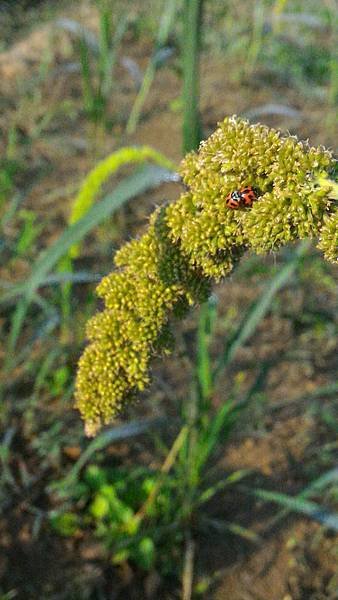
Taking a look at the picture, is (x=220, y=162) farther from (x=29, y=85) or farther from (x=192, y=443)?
(x=29, y=85)

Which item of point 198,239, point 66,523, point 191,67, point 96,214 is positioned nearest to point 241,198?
point 198,239

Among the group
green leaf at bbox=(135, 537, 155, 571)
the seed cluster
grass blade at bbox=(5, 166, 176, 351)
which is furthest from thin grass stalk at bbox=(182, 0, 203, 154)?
green leaf at bbox=(135, 537, 155, 571)

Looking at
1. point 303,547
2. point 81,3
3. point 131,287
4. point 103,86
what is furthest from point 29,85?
point 131,287

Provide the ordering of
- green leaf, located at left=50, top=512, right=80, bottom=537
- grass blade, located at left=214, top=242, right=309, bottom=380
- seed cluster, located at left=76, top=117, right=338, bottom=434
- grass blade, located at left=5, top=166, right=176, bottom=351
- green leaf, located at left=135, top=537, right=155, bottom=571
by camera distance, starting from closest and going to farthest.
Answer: seed cluster, located at left=76, top=117, right=338, bottom=434 → grass blade, located at left=5, top=166, right=176, bottom=351 → grass blade, located at left=214, top=242, right=309, bottom=380 → green leaf, located at left=135, top=537, right=155, bottom=571 → green leaf, located at left=50, top=512, right=80, bottom=537

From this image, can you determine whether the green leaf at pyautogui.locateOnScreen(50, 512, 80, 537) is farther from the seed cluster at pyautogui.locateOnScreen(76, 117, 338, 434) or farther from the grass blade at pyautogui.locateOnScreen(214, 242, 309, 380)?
the seed cluster at pyautogui.locateOnScreen(76, 117, 338, 434)

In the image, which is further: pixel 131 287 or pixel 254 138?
pixel 131 287

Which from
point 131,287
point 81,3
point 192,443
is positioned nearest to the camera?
point 131,287

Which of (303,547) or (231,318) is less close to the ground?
(231,318)

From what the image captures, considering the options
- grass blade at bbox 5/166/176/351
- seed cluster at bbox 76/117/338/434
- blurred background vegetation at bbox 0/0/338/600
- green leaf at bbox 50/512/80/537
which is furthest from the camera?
green leaf at bbox 50/512/80/537
